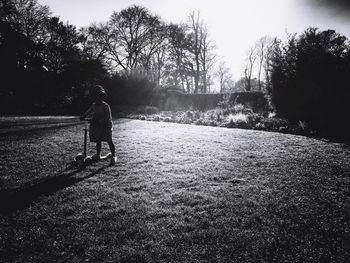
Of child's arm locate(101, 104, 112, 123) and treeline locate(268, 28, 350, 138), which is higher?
treeline locate(268, 28, 350, 138)

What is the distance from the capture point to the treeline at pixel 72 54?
81.8ft

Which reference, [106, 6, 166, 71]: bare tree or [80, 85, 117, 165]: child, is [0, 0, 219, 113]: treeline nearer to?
[106, 6, 166, 71]: bare tree

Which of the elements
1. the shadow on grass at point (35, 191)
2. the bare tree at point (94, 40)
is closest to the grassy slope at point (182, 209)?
the shadow on grass at point (35, 191)

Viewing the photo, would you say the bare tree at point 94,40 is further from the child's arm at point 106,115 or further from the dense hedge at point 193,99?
the child's arm at point 106,115

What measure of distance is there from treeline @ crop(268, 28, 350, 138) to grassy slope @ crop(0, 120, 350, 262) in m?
5.68

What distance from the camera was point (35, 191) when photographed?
4.22m

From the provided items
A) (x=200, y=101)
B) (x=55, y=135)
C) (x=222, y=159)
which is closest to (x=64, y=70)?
(x=200, y=101)

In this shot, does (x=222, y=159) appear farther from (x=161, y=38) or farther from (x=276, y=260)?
(x=161, y=38)

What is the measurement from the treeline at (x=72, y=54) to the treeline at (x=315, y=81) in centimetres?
1489

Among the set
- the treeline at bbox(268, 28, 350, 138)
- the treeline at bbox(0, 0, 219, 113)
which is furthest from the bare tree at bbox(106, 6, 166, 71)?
the treeline at bbox(268, 28, 350, 138)

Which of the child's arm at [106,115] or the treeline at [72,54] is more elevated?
the treeline at [72,54]

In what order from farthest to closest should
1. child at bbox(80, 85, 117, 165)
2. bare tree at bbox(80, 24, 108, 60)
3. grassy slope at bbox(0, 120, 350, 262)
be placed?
bare tree at bbox(80, 24, 108, 60) → child at bbox(80, 85, 117, 165) → grassy slope at bbox(0, 120, 350, 262)

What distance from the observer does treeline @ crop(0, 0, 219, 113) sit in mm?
24938

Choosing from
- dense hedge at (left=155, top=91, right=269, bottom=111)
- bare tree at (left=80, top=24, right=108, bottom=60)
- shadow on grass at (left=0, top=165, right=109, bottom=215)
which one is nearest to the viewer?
shadow on grass at (left=0, top=165, right=109, bottom=215)
